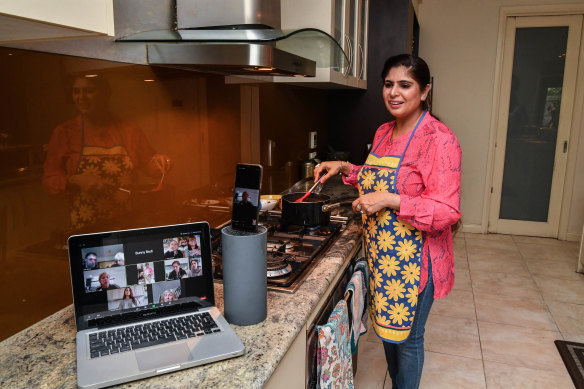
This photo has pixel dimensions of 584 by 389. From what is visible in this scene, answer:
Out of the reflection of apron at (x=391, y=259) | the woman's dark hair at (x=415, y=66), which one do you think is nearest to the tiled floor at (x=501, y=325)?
the reflection of apron at (x=391, y=259)

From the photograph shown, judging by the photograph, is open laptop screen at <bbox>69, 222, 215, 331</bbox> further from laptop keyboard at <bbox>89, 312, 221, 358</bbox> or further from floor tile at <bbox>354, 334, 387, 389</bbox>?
floor tile at <bbox>354, 334, 387, 389</bbox>

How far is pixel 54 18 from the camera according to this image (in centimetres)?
67

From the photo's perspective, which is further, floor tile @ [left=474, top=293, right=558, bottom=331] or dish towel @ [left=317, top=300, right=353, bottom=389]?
floor tile @ [left=474, top=293, right=558, bottom=331]

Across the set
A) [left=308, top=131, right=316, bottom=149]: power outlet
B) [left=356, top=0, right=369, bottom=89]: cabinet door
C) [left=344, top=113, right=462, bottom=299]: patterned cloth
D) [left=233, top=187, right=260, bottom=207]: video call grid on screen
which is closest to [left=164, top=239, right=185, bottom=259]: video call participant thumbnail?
[left=233, top=187, right=260, bottom=207]: video call grid on screen

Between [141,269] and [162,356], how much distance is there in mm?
211

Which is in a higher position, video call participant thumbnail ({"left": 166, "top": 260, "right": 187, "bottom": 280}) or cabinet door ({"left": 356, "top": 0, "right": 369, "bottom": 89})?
cabinet door ({"left": 356, "top": 0, "right": 369, "bottom": 89})

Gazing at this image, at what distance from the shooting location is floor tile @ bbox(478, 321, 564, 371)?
99.0 inches

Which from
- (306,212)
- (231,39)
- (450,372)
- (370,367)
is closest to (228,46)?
(231,39)

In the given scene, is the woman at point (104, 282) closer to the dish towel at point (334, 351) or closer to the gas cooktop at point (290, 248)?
the gas cooktop at point (290, 248)

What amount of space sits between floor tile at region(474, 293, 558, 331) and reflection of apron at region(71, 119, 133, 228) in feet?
8.53

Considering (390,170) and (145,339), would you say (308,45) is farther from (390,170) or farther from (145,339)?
(145,339)

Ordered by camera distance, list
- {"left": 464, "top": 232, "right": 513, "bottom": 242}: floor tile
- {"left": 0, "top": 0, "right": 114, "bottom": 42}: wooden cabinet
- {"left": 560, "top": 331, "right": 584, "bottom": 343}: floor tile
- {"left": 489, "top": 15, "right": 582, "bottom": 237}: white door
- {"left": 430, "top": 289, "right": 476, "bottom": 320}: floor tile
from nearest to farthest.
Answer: {"left": 0, "top": 0, "right": 114, "bottom": 42}: wooden cabinet → {"left": 560, "top": 331, "right": 584, "bottom": 343}: floor tile → {"left": 430, "top": 289, "right": 476, "bottom": 320}: floor tile → {"left": 489, "top": 15, "right": 582, "bottom": 237}: white door → {"left": 464, "top": 232, "right": 513, "bottom": 242}: floor tile

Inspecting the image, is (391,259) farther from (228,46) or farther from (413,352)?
(228,46)

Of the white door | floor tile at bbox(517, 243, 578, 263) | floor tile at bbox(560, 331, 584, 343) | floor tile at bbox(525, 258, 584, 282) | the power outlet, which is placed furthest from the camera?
the white door
